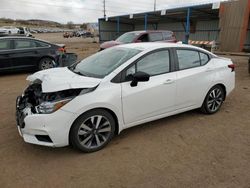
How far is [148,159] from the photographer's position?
3.38 meters

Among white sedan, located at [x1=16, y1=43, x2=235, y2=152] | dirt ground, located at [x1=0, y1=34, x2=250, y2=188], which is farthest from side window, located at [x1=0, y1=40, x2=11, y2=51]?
white sedan, located at [x1=16, y1=43, x2=235, y2=152]

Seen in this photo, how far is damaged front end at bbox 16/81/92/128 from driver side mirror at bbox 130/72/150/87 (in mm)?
664

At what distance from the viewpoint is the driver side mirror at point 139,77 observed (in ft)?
12.0

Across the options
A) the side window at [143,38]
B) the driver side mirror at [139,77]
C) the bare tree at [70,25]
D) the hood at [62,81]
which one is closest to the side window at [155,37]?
the side window at [143,38]

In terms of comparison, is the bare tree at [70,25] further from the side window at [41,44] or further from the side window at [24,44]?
the side window at [24,44]

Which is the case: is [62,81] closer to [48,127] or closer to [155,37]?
[48,127]

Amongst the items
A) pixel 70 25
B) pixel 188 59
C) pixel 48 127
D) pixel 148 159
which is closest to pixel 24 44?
pixel 188 59

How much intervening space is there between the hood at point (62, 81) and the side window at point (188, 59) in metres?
1.68

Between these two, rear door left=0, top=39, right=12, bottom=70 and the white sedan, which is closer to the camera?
the white sedan

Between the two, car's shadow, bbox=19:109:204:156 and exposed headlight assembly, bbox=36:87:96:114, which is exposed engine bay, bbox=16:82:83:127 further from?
car's shadow, bbox=19:109:204:156

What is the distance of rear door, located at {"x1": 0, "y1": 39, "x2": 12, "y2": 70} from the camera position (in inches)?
345

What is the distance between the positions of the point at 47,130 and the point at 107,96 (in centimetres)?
93

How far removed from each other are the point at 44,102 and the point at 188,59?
2714mm

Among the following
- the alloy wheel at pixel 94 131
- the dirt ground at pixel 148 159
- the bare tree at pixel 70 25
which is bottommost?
the dirt ground at pixel 148 159
